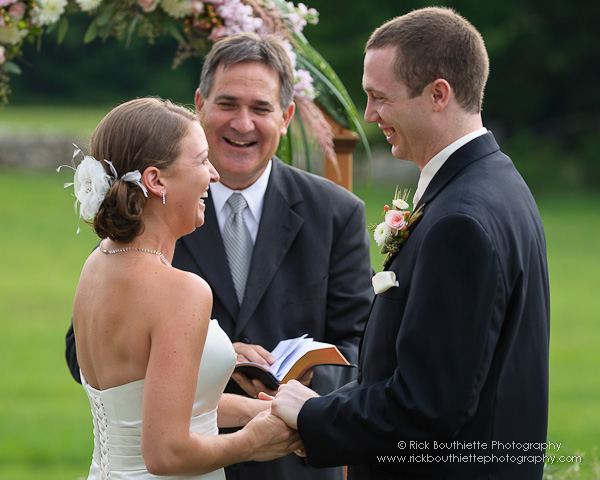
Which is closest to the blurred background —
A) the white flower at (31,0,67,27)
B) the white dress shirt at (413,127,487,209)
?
the white flower at (31,0,67,27)

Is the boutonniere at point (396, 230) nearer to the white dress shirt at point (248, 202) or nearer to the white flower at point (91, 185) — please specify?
the white flower at point (91, 185)

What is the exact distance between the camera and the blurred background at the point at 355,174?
10.5 m

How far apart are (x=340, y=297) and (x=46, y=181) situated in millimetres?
26344

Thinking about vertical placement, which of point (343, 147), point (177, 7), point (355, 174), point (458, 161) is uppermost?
point (355, 174)

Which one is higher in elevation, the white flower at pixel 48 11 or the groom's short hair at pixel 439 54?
the white flower at pixel 48 11

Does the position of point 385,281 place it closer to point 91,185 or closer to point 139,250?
point 139,250

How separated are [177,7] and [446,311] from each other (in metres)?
2.87

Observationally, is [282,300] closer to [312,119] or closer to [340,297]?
[340,297]

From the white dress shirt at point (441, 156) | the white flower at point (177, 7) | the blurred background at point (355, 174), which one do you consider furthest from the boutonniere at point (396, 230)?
the white flower at point (177, 7)

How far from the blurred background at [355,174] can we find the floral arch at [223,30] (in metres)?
0.28

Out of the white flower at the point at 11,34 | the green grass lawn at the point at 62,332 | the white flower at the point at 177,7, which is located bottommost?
the green grass lawn at the point at 62,332

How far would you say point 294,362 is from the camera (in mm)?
3514

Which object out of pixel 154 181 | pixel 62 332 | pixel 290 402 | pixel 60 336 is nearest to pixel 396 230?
pixel 290 402

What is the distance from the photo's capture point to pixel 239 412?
11.4 feet
